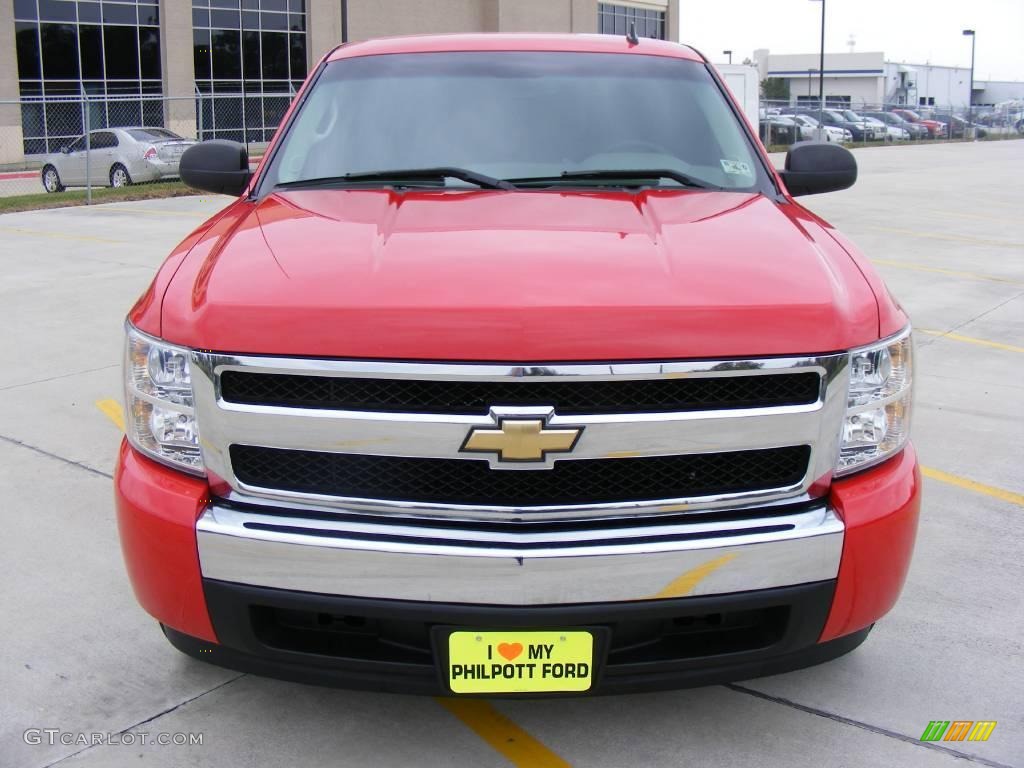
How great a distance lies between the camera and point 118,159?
2234cm

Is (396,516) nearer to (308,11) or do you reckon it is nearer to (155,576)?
(155,576)

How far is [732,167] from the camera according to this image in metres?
3.96

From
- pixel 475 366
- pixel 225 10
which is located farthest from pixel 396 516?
pixel 225 10

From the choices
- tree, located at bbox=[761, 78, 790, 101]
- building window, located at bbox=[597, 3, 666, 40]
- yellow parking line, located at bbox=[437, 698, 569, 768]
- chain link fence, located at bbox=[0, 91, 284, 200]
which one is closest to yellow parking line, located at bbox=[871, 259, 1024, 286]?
yellow parking line, located at bbox=[437, 698, 569, 768]

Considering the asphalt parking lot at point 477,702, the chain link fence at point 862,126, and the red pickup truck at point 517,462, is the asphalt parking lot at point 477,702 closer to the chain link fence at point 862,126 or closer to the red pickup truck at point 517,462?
the red pickup truck at point 517,462

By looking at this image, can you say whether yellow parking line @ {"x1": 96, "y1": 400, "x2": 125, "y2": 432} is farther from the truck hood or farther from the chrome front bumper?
the chrome front bumper

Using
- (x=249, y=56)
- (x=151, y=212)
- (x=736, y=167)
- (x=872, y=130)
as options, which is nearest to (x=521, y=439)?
(x=736, y=167)

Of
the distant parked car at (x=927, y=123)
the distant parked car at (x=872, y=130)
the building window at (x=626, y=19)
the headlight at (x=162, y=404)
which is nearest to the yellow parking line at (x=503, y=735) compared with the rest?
the headlight at (x=162, y=404)

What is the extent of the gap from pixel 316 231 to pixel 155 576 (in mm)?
1031

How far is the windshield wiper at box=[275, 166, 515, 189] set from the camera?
372cm

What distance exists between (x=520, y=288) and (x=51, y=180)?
916 inches

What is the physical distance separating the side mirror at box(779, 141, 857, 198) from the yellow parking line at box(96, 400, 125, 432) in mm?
3636

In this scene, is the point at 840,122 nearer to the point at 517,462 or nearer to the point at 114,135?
the point at 114,135

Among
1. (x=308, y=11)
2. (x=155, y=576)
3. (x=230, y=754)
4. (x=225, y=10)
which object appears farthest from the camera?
(x=308, y=11)
